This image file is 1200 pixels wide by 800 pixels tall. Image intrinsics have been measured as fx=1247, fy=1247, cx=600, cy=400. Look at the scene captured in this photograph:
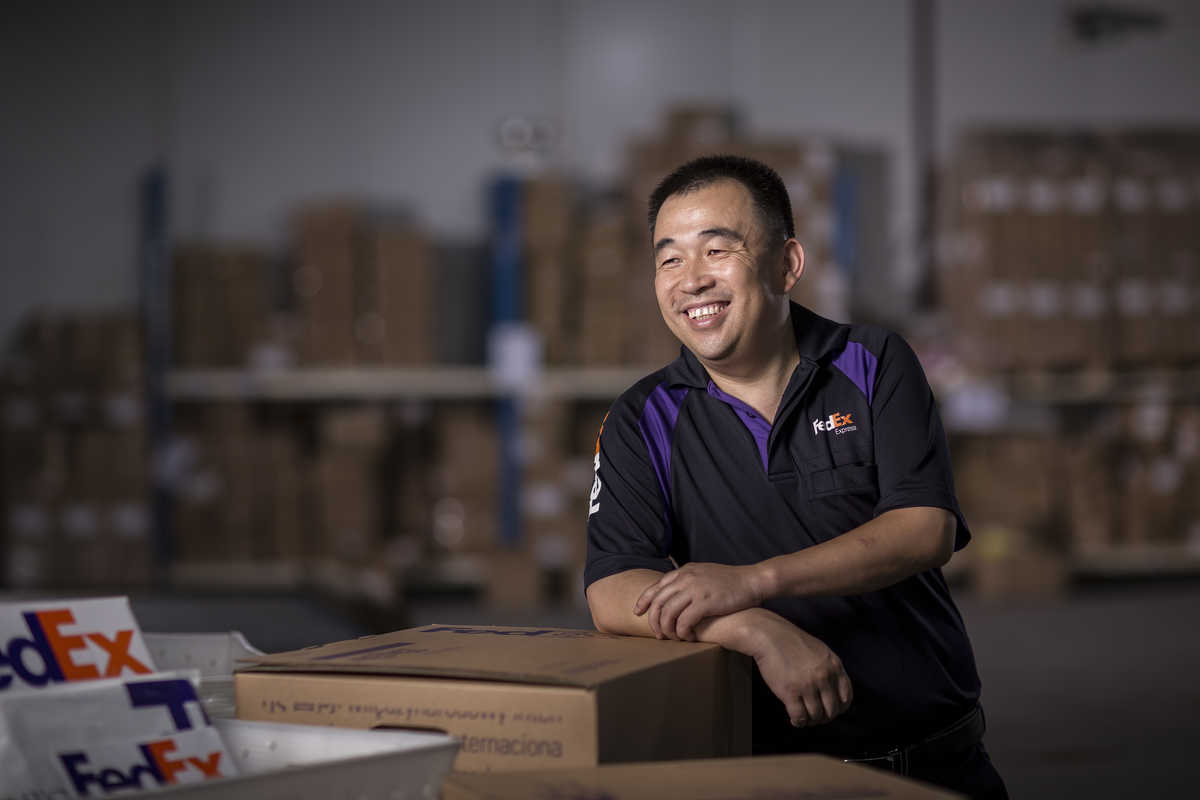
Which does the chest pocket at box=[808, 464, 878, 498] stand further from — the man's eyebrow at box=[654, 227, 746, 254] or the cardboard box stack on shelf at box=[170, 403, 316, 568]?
the cardboard box stack on shelf at box=[170, 403, 316, 568]

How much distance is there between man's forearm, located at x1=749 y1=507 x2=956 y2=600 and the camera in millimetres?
1630

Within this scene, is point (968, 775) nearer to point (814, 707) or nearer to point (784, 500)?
point (814, 707)

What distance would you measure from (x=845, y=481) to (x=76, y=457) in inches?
230

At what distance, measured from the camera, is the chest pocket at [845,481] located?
71.4 inches

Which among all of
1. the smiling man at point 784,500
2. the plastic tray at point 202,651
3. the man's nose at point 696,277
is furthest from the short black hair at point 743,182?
the plastic tray at point 202,651

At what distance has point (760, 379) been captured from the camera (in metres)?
1.96

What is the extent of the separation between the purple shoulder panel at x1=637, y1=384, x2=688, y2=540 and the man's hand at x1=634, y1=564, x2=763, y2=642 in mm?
283

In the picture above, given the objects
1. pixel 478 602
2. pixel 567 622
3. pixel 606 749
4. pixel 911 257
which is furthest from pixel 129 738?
pixel 911 257

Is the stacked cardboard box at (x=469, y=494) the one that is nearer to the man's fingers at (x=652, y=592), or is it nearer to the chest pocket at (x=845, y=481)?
the chest pocket at (x=845, y=481)

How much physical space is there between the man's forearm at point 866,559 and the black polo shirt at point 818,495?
0.04 m

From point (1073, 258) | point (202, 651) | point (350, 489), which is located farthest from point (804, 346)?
point (1073, 258)

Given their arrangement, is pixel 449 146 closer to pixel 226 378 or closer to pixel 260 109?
pixel 260 109

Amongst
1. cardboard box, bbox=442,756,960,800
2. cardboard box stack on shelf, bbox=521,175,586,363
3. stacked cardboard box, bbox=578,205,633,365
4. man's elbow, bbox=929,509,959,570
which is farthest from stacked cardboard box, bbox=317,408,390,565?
cardboard box, bbox=442,756,960,800

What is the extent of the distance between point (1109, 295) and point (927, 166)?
4.69ft
